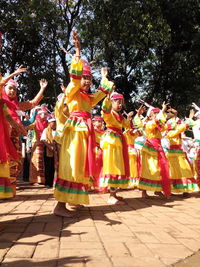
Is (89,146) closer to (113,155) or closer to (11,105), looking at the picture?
(11,105)

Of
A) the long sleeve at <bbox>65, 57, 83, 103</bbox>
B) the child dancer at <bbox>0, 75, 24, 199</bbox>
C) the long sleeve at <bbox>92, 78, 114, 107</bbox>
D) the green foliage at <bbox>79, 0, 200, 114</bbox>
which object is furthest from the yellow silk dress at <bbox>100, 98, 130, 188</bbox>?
the green foliage at <bbox>79, 0, 200, 114</bbox>

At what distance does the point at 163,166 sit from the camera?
618 centimetres

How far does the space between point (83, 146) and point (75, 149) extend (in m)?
0.13

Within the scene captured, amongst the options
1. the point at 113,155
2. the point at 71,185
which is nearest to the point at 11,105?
the point at 71,185

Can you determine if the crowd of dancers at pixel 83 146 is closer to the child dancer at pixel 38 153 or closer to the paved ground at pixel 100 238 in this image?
the child dancer at pixel 38 153

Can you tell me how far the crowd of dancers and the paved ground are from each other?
383 mm

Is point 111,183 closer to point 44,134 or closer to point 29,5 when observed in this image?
point 44,134

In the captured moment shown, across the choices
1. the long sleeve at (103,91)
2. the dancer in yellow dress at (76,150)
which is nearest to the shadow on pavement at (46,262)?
the dancer in yellow dress at (76,150)

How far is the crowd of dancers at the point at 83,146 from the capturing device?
389 cm

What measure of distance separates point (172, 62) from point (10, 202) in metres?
14.9

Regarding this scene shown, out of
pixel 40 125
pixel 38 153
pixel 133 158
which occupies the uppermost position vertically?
pixel 40 125

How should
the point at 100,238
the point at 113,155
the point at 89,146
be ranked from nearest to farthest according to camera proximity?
1. the point at 100,238
2. the point at 89,146
3. the point at 113,155

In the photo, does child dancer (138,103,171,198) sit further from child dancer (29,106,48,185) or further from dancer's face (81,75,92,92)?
child dancer (29,106,48,185)

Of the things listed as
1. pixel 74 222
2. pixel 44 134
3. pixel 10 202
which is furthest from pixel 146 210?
pixel 44 134
